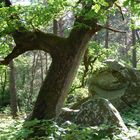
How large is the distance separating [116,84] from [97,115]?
20.4 feet

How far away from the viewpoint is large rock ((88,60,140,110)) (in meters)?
11.4

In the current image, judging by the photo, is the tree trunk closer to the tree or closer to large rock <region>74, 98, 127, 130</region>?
the tree

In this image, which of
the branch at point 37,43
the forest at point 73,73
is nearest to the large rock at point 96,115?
the forest at point 73,73

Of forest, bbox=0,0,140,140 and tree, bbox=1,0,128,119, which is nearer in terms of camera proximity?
forest, bbox=0,0,140,140

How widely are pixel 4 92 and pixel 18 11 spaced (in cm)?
2369

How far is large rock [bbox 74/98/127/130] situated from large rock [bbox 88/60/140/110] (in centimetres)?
517

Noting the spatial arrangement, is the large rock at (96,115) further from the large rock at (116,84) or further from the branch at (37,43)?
the large rock at (116,84)

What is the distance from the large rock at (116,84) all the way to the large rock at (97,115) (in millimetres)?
5172

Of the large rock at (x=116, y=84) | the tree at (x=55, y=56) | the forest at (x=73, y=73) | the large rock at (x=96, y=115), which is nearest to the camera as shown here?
the forest at (x=73, y=73)

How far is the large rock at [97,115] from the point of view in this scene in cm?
583

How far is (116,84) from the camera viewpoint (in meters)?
12.0

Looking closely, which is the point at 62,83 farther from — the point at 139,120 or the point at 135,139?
the point at 135,139

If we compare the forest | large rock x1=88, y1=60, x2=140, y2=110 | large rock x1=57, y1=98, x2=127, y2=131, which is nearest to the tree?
the forest

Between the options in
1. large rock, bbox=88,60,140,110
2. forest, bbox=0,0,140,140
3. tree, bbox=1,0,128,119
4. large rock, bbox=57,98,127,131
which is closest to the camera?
forest, bbox=0,0,140,140
